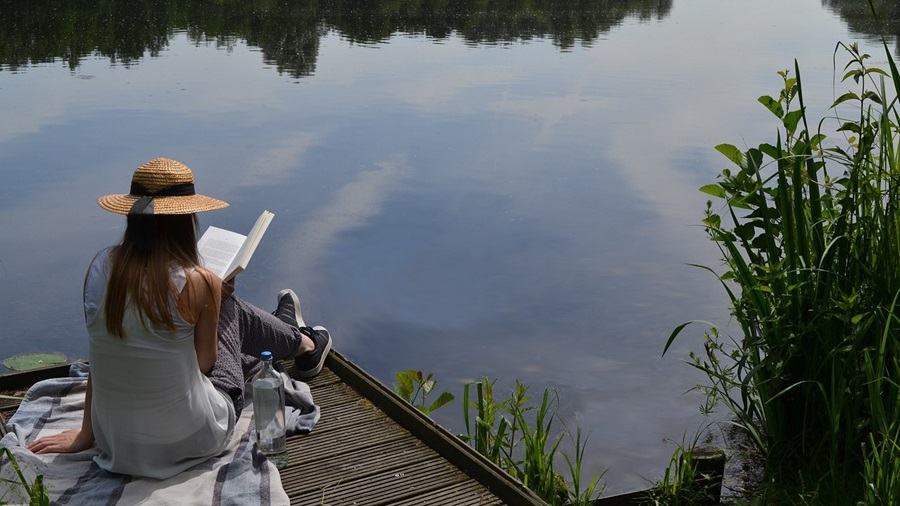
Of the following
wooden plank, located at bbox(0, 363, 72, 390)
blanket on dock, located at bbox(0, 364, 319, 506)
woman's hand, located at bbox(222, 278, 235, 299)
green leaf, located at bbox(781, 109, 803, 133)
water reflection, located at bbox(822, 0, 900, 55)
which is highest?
green leaf, located at bbox(781, 109, 803, 133)

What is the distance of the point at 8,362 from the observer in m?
4.72

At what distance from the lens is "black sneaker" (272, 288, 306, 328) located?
388 cm

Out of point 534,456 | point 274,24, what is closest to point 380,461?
point 534,456

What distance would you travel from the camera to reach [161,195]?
9.07ft


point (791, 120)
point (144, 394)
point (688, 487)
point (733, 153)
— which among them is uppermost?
point (791, 120)

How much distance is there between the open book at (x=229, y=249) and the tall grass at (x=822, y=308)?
1.36 meters

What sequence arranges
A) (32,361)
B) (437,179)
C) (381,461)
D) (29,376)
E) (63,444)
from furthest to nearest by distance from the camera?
(437,179), (32,361), (29,376), (381,461), (63,444)

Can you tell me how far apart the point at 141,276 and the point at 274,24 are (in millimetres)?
14112

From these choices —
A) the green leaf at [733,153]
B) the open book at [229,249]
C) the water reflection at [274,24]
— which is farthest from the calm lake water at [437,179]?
the open book at [229,249]

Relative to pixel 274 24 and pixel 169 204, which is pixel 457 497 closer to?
pixel 169 204

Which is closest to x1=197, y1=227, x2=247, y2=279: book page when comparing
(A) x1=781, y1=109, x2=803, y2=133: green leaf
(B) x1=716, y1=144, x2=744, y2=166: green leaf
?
(B) x1=716, y1=144, x2=744, y2=166: green leaf

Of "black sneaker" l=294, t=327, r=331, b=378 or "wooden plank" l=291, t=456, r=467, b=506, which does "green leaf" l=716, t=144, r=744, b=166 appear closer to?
"wooden plank" l=291, t=456, r=467, b=506

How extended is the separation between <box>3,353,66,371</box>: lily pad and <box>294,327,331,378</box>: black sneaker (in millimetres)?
1488

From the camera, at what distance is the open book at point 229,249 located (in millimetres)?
3160
